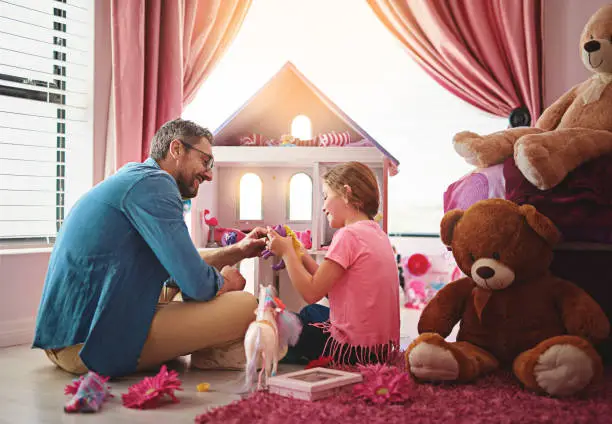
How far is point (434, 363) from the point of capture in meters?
1.79

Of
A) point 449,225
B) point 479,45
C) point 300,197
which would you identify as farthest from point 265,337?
point 479,45

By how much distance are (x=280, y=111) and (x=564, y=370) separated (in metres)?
2.04

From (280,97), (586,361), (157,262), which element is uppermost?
(280,97)

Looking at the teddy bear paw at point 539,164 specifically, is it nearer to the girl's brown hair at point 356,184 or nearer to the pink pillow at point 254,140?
the girl's brown hair at point 356,184

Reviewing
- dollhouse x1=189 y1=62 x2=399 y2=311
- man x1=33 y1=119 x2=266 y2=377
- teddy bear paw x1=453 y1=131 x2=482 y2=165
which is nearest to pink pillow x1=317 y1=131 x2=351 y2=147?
dollhouse x1=189 y1=62 x2=399 y2=311

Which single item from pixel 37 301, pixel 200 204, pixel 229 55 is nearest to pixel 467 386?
pixel 200 204

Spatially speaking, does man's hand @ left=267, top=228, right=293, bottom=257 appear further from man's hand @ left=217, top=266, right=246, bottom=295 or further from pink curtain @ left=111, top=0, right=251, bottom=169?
pink curtain @ left=111, top=0, right=251, bottom=169

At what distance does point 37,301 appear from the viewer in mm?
2811

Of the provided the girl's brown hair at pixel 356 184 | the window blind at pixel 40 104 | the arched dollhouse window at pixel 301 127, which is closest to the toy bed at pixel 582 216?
the girl's brown hair at pixel 356 184

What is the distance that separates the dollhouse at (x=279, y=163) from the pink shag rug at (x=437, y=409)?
4.59 feet

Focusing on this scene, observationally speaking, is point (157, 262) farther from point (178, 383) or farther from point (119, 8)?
point (119, 8)

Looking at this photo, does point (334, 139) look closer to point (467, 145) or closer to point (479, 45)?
point (467, 145)

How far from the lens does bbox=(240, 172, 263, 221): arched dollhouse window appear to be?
3.22 metres

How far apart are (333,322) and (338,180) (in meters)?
0.50
